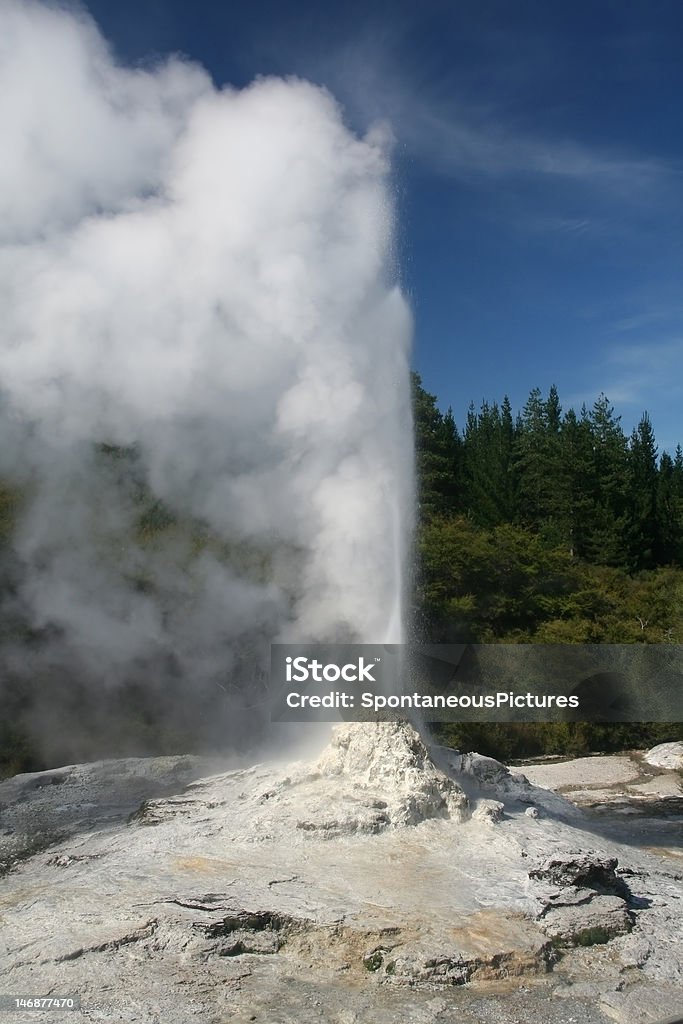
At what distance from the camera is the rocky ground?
5.08m

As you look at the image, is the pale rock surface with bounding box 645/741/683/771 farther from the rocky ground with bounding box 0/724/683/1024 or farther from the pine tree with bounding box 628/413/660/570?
the pine tree with bounding box 628/413/660/570

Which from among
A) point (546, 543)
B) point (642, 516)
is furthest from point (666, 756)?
point (642, 516)

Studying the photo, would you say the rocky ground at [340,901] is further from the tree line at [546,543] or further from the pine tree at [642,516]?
the pine tree at [642,516]

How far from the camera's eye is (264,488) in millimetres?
12195

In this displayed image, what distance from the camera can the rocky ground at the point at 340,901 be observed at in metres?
5.08

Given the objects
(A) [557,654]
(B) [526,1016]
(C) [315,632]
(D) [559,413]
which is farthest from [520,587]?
(D) [559,413]

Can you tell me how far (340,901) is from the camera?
20.0 ft

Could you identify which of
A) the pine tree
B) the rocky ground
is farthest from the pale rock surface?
the pine tree

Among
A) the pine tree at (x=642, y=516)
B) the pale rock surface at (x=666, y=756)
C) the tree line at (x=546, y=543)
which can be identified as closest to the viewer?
the pale rock surface at (x=666, y=756)

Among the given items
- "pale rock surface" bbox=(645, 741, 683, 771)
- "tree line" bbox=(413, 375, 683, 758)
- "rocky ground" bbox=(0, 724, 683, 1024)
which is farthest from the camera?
"tree line" bbox=(413, 375, 683, 758)

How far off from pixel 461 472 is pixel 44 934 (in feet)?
88.2

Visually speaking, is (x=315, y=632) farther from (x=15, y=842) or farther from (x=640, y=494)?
(x=640, y=494)

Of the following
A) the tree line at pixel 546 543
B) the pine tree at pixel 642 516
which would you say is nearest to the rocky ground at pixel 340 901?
the tree line at pixel 546 543

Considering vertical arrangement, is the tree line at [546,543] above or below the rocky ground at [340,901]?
above
